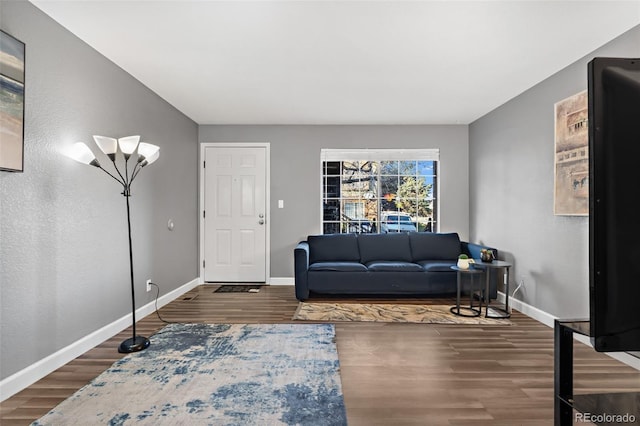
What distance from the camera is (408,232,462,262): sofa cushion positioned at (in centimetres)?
479

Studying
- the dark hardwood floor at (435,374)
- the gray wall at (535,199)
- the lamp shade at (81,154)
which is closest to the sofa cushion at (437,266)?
the gray wall at (535,199)

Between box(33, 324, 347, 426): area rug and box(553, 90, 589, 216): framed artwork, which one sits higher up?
box(553, 90, 589, 216): framed artwork

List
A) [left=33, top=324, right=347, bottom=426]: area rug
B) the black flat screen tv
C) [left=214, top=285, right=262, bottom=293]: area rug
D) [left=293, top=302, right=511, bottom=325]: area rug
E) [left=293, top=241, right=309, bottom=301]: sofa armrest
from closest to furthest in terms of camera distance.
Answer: the black flat screen tv, [left=33, top=324, right=347, bottom=426]: area rug, [left=293, top=302, right=511, bottom=325]: area rug, [left=293, top=241, right=309, bottom=301]: sofa armrest, [left=214, top=285, right=262, bottom=293]: area rug

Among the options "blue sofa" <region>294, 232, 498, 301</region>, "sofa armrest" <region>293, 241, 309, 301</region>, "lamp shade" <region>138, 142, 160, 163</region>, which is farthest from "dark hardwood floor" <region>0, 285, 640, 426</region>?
"lamp shade" <region>138, 142, 160, 163</region>

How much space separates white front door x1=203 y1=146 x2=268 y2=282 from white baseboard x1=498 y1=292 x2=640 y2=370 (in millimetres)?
3337

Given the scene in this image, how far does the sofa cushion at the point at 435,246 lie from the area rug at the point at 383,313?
37.6 inches

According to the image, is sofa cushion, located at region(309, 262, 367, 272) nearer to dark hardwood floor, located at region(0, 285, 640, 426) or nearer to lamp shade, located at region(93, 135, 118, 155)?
dark hardwood floor, located at region(0, 285, 640, 426)

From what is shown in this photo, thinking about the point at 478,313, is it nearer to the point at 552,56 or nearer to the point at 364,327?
the point at 364,327

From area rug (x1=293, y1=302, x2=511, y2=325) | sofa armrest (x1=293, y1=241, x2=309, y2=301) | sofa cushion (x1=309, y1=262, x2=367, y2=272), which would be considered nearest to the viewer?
area rug (x1=293, y1=302, x2=511, y2=325)

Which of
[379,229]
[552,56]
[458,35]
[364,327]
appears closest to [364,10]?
[458,35]

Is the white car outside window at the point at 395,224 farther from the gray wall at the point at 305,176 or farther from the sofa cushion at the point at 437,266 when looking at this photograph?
the sofa cushion at the point at 437,266

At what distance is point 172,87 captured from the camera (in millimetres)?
3658

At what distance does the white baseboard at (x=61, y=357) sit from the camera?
79.4 inches

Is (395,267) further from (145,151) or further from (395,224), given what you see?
(145,151)
